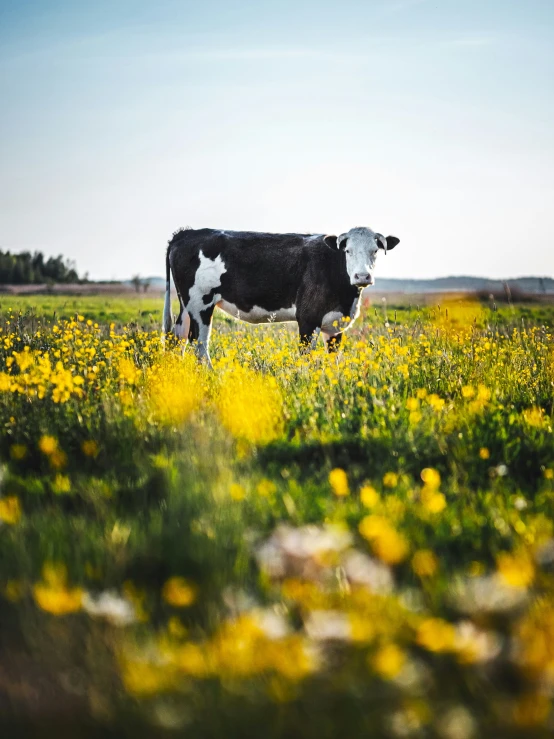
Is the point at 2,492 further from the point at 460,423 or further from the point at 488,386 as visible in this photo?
the point at 488,386

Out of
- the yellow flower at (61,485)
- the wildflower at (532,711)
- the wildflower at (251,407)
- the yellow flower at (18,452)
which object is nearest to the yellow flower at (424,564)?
the wildflower at (532,711)

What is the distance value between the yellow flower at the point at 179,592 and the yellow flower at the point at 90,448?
194 centimetres

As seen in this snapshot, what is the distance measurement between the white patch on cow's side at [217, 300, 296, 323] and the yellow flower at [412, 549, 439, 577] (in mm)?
7905

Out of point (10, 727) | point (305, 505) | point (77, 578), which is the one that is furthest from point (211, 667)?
point (305, 505)

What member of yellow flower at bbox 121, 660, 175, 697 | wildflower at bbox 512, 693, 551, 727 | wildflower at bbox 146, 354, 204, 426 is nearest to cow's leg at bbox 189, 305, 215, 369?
wildflower at bbox 146, 354, 204, 426

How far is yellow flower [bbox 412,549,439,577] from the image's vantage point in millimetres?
3010

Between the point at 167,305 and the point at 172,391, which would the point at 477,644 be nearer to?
the point at 172,391

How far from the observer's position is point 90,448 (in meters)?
4.79

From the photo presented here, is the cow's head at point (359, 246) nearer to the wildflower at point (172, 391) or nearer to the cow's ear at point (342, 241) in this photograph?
the cow's ear at point (342, 241)

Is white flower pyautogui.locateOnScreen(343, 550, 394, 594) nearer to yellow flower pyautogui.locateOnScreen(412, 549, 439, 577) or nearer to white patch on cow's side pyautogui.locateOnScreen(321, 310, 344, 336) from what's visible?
yellow flower pyautogui.locateOnScreen(412, 549, 439, 577)

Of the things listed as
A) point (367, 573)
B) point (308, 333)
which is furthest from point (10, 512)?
point (308, 333)

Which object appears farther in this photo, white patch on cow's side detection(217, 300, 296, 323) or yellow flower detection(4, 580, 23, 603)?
white patch on cow's side detection(217, 300, 296, 323)

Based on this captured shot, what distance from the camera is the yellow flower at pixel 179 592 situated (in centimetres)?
269

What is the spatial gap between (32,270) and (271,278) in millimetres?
83835
